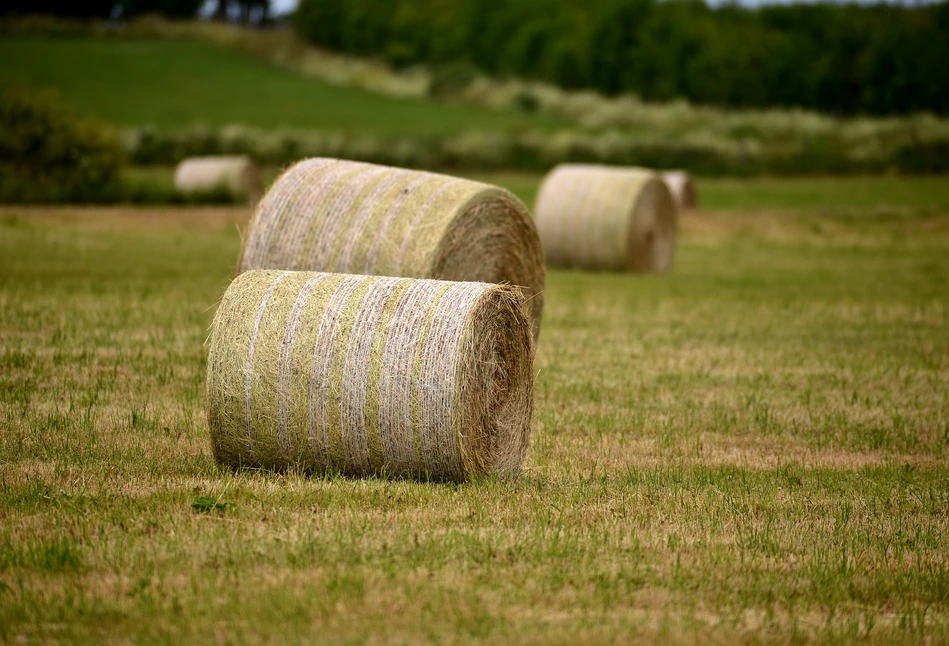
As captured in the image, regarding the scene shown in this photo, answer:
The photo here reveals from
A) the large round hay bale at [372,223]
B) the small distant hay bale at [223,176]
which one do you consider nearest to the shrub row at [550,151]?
the small distant hay bale at [223,176]

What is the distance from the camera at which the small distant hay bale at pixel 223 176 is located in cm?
3531

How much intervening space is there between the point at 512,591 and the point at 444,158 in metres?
41.9

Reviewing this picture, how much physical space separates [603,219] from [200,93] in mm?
53894

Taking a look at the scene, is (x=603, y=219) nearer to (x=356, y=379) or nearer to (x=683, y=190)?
(x=356, y=379)

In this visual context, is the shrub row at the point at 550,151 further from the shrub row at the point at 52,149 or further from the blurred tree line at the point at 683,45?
the blurred tree line at the point at 683,45

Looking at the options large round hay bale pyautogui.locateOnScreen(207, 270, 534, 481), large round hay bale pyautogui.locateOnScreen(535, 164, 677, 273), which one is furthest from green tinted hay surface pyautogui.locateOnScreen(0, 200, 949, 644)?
large round hay bale pyautogui.locateOnScreen(535, 164, 677, 273)

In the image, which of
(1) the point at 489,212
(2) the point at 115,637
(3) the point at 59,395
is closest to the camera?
(2) the point at 115,637

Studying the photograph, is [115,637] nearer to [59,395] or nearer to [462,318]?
[462,318]

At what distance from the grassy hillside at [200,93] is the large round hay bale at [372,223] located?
1792 inches

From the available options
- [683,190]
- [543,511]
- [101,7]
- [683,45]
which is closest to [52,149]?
[683,190]

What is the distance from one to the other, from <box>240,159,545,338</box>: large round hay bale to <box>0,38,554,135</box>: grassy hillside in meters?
45.5

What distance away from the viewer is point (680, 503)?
25.0ft

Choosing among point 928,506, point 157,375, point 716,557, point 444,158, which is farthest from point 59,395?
point 444,158

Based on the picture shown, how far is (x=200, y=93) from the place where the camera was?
72062 millimetres
